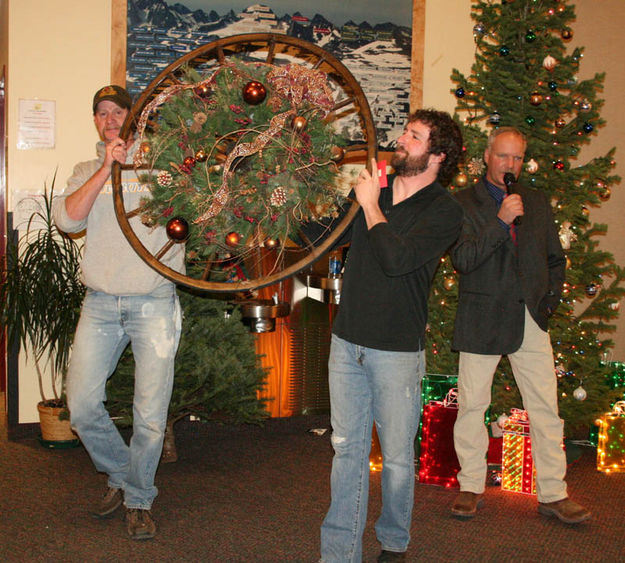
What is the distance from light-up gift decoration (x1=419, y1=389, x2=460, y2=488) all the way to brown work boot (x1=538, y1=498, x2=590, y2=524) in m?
0.54

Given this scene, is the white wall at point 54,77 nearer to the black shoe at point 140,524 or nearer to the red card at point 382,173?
the black shoe at point 140,524

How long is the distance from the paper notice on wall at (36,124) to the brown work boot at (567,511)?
3.72 m

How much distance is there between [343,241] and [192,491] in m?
1.74

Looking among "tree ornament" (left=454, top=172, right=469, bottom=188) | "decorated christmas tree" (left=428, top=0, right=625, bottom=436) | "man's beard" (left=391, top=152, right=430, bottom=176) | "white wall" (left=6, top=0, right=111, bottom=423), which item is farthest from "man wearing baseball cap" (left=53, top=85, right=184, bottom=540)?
"tree ornament" (left=454, top=172, right=469, bottom=188)

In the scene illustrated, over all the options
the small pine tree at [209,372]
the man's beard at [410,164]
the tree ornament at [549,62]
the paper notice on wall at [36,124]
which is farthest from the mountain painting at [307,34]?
the man's beard at [410,164]

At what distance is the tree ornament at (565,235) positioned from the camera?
4.18 meters

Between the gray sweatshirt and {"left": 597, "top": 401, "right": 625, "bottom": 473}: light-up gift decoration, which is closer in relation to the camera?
the gray sweatshirt

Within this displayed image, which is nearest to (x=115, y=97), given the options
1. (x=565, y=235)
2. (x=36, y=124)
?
(x=36, y=124)

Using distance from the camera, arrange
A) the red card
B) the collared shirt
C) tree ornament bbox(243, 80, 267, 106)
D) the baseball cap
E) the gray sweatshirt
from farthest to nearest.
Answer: the collared shirt → the baseball cap → the gray sweatshirt → the red card → tree ornament bbox(243, 80, 267, 106)

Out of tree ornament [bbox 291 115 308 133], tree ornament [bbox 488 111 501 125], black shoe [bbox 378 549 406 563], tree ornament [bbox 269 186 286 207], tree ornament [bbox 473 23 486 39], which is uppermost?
tree ornament [bbox 473 23 486 39]

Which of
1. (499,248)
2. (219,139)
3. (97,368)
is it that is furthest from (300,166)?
(499,248)

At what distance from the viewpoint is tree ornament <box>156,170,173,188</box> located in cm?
221

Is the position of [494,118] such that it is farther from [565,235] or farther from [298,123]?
[298,123]

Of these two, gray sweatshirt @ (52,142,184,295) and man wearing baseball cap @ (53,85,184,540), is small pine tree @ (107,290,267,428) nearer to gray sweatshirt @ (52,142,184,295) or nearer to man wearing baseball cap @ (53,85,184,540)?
man wearing baseball cap @ (53,85,184,540)
